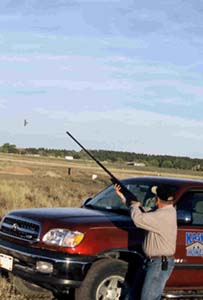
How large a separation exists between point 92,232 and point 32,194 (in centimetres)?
1457

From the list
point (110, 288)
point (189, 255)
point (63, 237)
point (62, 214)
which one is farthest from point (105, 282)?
point (189, 255)

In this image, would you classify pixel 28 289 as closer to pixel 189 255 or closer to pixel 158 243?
pixel 189 255

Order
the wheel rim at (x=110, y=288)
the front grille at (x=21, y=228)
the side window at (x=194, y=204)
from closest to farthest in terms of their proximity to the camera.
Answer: the wheel rim at (x=110, y=288) < the front grille at (x=21, y=228) < the side window at (x=194, y=204)

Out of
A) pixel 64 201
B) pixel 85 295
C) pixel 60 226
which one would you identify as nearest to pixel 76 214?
pixel 60 226

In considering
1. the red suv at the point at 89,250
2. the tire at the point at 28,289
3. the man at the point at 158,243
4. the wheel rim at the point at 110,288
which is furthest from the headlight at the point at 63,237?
the tire at the point at 28,289

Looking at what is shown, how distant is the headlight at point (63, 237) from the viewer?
740 centimetres

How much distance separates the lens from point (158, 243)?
652 centimetres

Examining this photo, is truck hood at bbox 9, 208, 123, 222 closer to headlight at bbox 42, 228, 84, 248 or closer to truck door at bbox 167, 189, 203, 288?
headlight at bbox 42, 228, 84, 248

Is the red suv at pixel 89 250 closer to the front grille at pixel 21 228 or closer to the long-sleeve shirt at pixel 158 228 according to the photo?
the front grille at pixel 21 228

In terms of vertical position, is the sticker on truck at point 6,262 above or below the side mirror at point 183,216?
below

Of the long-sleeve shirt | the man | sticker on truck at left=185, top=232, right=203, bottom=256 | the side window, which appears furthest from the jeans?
the side window

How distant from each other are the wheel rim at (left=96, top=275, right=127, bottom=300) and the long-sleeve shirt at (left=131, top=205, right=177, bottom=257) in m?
1.08

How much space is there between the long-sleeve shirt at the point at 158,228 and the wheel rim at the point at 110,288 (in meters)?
1.08

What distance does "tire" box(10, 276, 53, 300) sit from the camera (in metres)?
8.48
